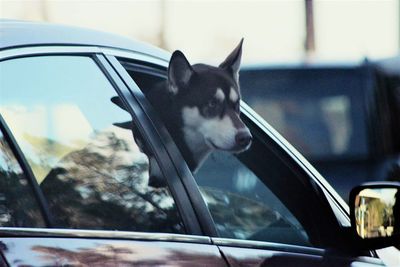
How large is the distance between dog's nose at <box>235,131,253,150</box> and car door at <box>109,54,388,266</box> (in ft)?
0.21

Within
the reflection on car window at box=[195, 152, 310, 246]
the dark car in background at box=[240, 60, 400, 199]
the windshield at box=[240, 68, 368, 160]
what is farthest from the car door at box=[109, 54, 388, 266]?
the windshield at box=[240, 68, 368, 160]

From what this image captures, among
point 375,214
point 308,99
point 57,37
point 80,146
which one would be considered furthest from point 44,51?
point 308,99

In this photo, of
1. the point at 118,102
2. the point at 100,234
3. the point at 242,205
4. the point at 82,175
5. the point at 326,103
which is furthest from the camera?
the point at 326,103

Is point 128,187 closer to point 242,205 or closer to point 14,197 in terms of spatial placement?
point 14,197

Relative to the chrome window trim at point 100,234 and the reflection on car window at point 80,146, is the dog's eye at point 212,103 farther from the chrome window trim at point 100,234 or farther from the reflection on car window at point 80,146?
the chrome window trim at point 100,234

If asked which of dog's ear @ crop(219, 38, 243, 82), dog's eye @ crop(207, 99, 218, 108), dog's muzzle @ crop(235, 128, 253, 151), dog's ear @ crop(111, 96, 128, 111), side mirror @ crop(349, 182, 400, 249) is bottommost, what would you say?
side mirror @ crop(349, 182, 400, 249)

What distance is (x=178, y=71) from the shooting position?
113 inches

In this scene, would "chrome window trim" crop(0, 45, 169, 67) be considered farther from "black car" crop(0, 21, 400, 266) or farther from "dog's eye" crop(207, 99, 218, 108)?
"dog's eye" crop(207, 99, 218, 108)

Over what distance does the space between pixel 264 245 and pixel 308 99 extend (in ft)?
20.6

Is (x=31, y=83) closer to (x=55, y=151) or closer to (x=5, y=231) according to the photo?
(x=55, y=151)

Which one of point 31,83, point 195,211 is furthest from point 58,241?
point 195,211

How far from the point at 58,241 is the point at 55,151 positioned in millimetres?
278

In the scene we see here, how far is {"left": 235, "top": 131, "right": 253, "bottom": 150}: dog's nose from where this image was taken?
297 cm

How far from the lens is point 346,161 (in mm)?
8555
